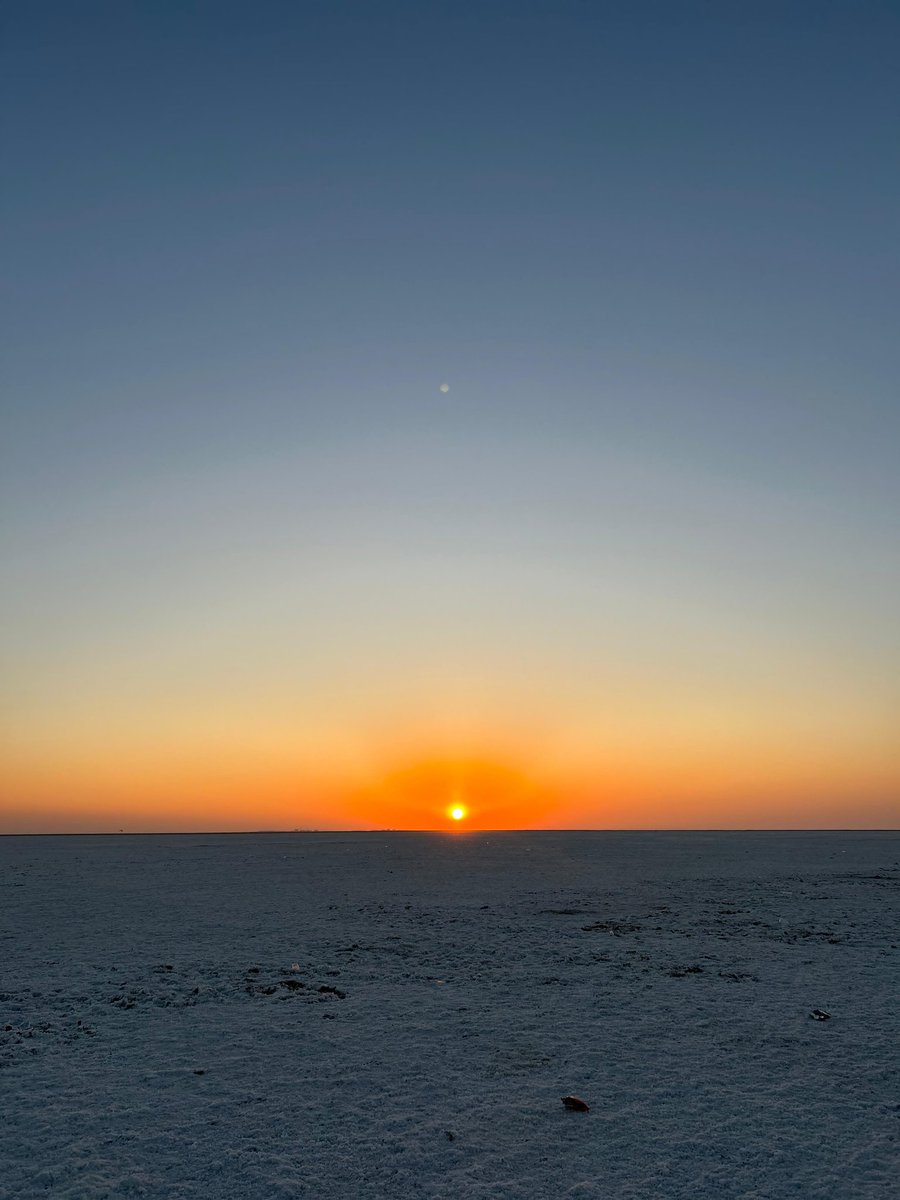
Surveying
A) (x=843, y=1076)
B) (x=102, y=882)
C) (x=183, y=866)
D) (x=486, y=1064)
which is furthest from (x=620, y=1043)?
(x=183, y=866)

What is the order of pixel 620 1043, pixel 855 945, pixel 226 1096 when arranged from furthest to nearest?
pixel 855 945 → pixel 620 1043 → pixel 226 1096

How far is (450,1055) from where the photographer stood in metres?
9.53

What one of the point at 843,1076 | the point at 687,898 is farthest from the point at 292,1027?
the point at 687,898

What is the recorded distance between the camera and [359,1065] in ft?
30.1

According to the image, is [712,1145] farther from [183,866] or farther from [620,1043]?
[183,866]

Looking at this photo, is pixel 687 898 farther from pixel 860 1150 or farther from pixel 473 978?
pixel 860 1150

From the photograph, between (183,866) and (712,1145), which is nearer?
(712,1145)

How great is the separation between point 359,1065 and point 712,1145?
12.5 feet

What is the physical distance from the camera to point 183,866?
3919 cm

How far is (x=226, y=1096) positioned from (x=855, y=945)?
1258 cm

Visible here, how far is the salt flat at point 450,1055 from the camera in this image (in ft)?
22.4

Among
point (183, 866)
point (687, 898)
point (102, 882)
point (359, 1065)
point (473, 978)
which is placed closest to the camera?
point (359, 1065)

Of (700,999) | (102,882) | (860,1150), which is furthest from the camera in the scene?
(102,882)

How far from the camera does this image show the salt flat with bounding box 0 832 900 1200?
684 centimetres
